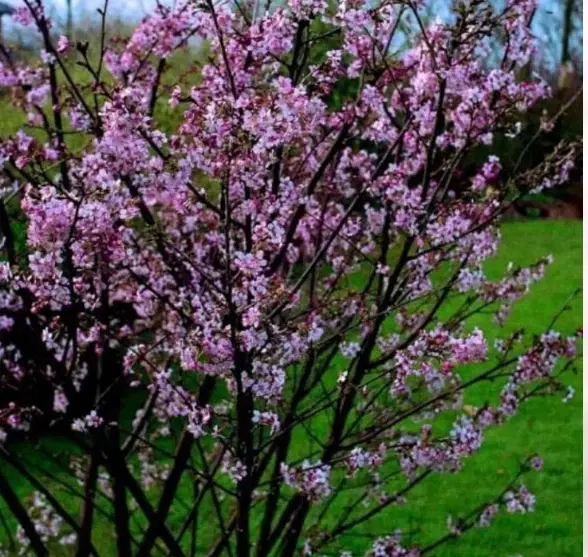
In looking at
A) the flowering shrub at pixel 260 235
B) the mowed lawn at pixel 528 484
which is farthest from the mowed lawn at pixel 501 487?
the flowering shrub at pixel 260 235

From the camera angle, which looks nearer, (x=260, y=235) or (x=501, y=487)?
(x=260, y=235)

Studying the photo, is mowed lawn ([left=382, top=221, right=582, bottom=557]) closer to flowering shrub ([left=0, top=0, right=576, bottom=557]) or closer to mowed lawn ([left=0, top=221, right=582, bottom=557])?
mowed lawn ([left=0, top=221, right=582, bottom=557])

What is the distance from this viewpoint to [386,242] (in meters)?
1.88

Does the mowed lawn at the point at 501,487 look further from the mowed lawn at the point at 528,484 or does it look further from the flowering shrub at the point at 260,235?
the flowering shrub at the point at 260,235

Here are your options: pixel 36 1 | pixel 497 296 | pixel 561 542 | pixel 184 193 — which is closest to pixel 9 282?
pixel 184 193

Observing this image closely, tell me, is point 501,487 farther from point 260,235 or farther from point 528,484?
point 260,235

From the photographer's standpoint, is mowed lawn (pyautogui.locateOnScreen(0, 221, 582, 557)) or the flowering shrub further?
mowed lawn (pyautogui.locateOnScreen(0, 221, 582, 557))

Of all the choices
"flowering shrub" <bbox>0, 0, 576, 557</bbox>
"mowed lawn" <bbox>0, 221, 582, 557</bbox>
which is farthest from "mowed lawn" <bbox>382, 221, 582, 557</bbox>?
"flowering shrub" <bbox>0, 0, 576, 557</bbox>

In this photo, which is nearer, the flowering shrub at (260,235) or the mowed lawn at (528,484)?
the flowering shrub at (260,235)

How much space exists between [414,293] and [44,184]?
772mm

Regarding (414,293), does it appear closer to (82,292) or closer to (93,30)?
(82,292)

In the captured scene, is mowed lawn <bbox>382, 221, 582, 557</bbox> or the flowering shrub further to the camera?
mowed lawn <bbox>382, 221, 582, 557</bbox>

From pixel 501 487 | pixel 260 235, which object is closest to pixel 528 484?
pixel 501 487

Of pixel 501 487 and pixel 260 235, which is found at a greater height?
pixel 501 487
